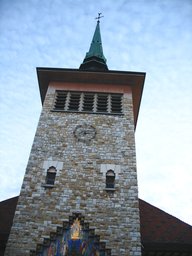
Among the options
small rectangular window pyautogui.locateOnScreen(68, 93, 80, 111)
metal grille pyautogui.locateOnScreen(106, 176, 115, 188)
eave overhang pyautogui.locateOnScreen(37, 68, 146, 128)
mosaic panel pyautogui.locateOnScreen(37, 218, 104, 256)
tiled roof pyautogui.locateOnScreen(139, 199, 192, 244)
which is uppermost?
eave overhang pyautogui.locateOnScreen(37, 68, 146, 128)

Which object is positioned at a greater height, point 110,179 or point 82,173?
point 82,173

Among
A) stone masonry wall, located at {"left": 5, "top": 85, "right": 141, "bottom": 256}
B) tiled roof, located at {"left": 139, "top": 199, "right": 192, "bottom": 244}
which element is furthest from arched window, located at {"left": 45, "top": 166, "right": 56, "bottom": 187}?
tiled roof, located at {"left": 139, "top": 199, "right": 192, "bottom": 244}

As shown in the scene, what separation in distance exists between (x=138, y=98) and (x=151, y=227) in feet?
24.4

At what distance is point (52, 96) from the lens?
13930mm

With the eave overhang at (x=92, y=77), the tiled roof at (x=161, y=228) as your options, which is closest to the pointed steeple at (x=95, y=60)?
the eave overhang at (x=92, y=77)

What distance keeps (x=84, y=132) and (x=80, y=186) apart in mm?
2851

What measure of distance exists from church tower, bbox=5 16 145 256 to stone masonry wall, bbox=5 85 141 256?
0.03 meters

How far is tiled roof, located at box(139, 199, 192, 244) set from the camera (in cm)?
1111

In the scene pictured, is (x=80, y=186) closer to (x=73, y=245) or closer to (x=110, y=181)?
(x=110, y=181)

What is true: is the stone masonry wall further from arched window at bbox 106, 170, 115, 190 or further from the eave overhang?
the eave overhang

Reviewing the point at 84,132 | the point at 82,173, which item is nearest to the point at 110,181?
the point at 82,173

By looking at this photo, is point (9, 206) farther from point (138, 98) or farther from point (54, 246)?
point (138, 98)

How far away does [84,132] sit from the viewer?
12.3 m

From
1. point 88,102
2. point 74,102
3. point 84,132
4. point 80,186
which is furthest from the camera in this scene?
point 88,102
